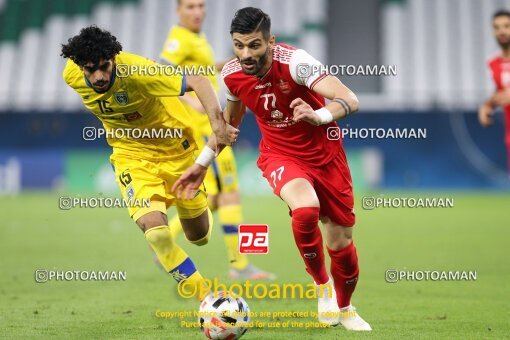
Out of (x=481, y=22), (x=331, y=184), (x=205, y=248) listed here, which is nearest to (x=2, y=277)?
(x=205, y=248)

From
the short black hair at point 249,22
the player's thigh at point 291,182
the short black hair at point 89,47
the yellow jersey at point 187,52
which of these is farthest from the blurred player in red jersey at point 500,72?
the short black hair at point 89,47

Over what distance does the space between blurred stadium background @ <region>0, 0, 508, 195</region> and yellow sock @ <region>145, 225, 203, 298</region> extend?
15161 mm

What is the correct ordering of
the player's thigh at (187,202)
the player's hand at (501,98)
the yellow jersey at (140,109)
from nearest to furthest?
the yellow jersey at (140,109) → the player's thigh at (187,202) → the player's hand at (501,98)

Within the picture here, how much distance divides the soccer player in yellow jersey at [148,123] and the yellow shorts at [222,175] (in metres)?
1.94

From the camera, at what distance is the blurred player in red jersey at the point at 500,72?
33.3 ft

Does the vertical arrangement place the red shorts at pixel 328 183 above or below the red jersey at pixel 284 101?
below

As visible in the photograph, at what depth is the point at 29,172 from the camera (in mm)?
22625

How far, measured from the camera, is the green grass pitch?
5805 millimetres

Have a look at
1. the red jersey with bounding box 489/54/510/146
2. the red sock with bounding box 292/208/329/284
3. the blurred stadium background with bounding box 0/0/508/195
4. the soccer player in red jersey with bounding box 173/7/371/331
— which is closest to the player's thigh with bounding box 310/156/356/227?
the soccer player in red jersey with bounding box 173/7/371/331

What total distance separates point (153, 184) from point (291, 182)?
109 cm

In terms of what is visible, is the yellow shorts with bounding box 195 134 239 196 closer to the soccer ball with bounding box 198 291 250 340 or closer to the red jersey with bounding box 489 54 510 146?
the soccer ball with bounding box 198 291 250 340

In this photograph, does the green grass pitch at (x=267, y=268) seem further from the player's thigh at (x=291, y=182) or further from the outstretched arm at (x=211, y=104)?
the outstretched arm at (x=211, y=104)

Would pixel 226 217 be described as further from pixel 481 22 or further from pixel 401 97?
pixel 481 22

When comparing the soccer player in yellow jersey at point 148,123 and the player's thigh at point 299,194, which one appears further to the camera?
the soccer player in yellow jersey at point 148,123
